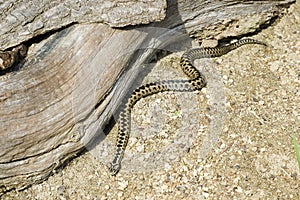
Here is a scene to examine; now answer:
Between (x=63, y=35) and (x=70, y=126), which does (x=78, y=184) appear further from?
(x=63, y=35)

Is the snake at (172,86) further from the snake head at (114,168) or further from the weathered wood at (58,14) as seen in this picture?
the weathered wood at (58,14)

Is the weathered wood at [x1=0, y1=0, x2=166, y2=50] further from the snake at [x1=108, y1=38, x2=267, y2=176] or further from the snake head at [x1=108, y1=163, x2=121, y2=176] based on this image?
the snake head at [x1=108, y1=163, x2=121, y2=176]

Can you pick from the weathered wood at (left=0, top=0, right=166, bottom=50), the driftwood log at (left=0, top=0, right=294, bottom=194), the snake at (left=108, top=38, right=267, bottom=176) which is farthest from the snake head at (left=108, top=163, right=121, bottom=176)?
the weathered wood at (left=0, top=0, right=166, bottom=50)

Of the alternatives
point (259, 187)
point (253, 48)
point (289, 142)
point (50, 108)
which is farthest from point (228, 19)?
point (50, 108)

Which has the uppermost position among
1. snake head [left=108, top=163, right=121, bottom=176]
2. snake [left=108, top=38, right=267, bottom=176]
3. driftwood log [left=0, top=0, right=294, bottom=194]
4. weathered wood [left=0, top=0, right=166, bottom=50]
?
weathered wood [left=0, top=0, right=166, bottom=50]

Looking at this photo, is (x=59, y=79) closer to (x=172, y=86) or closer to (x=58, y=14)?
(x=58, y=14)

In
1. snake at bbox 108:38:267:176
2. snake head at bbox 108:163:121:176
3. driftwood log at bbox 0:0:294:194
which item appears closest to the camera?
driftwood log at bbox 0:0:294:194

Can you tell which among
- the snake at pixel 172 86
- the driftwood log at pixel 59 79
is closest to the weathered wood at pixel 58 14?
the driftwood log at pixel 59 79
